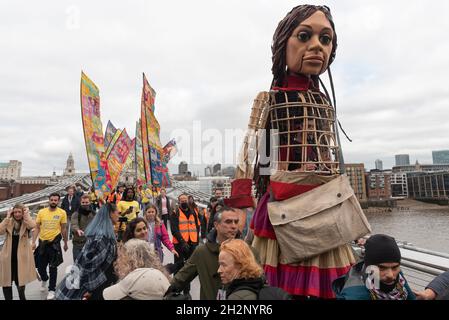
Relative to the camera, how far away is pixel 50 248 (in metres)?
4.38

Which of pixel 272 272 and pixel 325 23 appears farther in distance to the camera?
pixel 325 23

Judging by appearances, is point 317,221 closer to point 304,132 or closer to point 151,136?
point 304,132

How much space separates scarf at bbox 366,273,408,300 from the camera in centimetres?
149

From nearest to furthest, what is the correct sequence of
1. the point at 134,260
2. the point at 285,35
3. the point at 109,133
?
the point at 134,260 < the point at 285,35 < the point at 109,133

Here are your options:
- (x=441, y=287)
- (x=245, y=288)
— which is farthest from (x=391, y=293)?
(x=245, y=288)

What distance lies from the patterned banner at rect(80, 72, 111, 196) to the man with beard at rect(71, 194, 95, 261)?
388 millimetres

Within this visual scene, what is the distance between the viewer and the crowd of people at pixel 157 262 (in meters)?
1.53

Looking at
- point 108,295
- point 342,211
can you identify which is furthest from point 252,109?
point 108,295

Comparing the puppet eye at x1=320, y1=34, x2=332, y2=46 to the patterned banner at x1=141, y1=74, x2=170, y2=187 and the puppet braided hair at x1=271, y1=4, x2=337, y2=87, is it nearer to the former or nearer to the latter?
the puppet braided hair at x1=271, y1=4, x2=337, y2=87

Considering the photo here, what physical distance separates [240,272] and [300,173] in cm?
97

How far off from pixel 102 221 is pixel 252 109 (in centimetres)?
178

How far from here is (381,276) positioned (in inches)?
60.0

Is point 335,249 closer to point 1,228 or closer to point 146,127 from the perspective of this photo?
point 1,228

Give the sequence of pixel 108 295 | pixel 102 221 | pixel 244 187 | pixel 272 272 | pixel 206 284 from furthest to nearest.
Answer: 1. pixel 102 221
2. pixel 244 187
3. pixel 272 272
4. pixel 206 284
5. pixel 108 295
